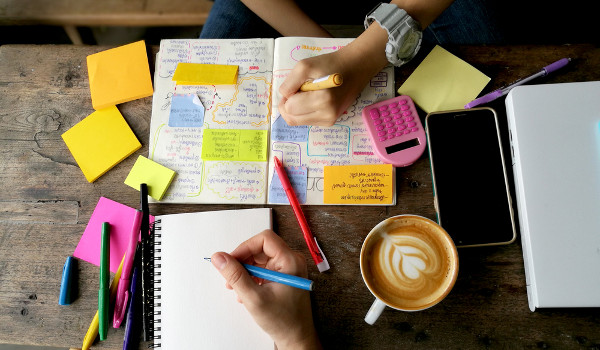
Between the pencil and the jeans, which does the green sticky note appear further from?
the jeans

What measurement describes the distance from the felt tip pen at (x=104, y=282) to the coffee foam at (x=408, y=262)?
19.0 inches

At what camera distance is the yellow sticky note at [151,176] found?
76 centimetres

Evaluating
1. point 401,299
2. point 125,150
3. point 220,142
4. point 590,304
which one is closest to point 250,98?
point 220,142

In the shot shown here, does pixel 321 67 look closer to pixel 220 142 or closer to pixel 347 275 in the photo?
pixel 220 142

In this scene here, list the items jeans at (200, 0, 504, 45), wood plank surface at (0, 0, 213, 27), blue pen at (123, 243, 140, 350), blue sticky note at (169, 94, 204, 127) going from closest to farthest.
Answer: blue pen at (123, 243, 140, 350), blue sticky note at (169, 94, 204, 127), jeans at (200, 0, 504, 45), wood plank surface at (0, 0, 213, 27)

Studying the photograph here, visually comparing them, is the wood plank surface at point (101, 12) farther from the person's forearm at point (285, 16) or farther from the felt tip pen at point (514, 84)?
the felt tip pen at point (514, 84)

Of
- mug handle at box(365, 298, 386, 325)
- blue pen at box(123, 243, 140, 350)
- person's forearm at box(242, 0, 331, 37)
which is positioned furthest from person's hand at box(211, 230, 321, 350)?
person's forearm at box(242, 0, 331, 37)

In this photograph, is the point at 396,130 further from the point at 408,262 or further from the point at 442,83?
the point at 408,262

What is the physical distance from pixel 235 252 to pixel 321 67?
0.39 metres

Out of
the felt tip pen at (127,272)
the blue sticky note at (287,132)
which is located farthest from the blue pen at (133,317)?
the blue sticky note at (287,132)

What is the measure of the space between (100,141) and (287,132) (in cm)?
40

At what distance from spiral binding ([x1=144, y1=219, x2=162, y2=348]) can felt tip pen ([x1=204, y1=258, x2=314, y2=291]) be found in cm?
21

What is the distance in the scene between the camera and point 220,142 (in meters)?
0.78

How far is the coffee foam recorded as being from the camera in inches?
24.2
